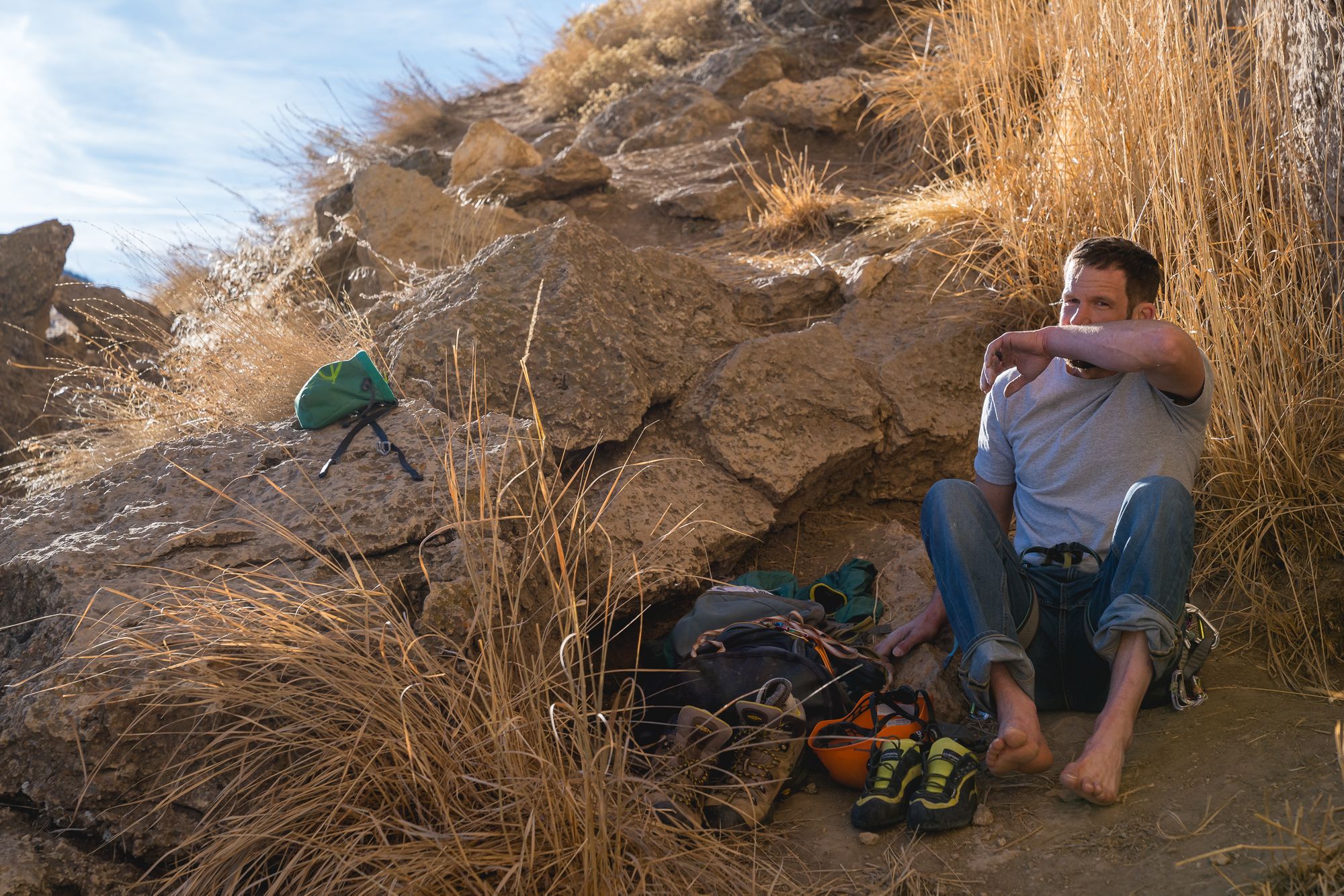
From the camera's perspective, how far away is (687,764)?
222cm

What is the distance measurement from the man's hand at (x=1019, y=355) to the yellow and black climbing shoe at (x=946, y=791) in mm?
868

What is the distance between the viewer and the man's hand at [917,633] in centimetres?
270

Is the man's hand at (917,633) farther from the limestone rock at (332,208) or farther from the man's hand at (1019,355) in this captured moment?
the limestone rock at (332,208)

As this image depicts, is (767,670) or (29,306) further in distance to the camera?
(29,306)

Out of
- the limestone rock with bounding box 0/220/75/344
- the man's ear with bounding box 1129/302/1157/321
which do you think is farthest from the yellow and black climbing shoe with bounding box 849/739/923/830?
the limestone rock with bounding box 0/220/75/344

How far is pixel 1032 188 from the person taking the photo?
4.18 metres

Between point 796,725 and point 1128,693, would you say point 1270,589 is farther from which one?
point 796,725

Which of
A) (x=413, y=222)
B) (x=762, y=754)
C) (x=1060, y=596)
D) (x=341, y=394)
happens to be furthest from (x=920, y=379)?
(x=413, y=222)

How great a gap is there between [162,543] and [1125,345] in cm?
234

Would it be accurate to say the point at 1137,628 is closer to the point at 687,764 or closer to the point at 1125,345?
the point at 1125,345

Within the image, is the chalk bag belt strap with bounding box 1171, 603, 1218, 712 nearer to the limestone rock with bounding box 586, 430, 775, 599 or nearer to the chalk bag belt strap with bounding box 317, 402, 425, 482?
the limestone rock with bounding box 586, 430, 775, 599

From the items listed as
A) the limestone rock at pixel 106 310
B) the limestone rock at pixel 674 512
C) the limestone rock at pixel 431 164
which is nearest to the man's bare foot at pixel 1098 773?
the limestone rock at pixel 674 512

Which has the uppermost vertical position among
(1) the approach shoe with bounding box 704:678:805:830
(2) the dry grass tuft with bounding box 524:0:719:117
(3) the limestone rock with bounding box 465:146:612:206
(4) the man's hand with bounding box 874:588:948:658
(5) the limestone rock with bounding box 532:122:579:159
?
(2) the dry grass tuft with bounding box 524:0:719:117

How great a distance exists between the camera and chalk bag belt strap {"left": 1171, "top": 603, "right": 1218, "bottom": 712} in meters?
2.29
